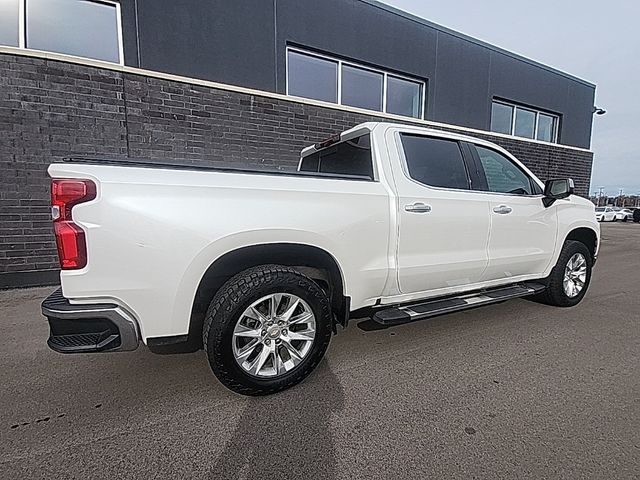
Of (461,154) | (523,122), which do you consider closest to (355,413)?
(461,154)

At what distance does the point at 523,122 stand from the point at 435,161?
36.1 ft

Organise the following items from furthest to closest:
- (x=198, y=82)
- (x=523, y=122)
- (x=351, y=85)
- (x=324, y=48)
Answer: (x=523, y=122), (x=351, y=85), (x=324, y=48), (x=198, y=82)

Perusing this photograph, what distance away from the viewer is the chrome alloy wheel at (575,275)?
173 inches

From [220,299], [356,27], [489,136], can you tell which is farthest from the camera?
[489,136]

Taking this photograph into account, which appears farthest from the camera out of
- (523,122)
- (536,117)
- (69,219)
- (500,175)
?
(536,117)

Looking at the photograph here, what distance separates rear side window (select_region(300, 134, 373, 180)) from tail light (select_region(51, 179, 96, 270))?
1.99m

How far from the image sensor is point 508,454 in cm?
190

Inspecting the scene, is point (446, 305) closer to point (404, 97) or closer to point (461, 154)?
point (461, 154)

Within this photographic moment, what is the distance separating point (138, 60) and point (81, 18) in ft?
3.29

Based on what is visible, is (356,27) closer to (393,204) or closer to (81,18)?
(81,18)

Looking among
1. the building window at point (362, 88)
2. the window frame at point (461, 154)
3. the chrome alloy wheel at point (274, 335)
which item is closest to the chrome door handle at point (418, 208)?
the window frame at point (461, 154)

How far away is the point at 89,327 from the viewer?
2.04 meters

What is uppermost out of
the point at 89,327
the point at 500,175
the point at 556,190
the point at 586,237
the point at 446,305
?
the point at 500,175

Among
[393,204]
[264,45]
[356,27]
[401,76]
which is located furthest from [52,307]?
[401,76]
